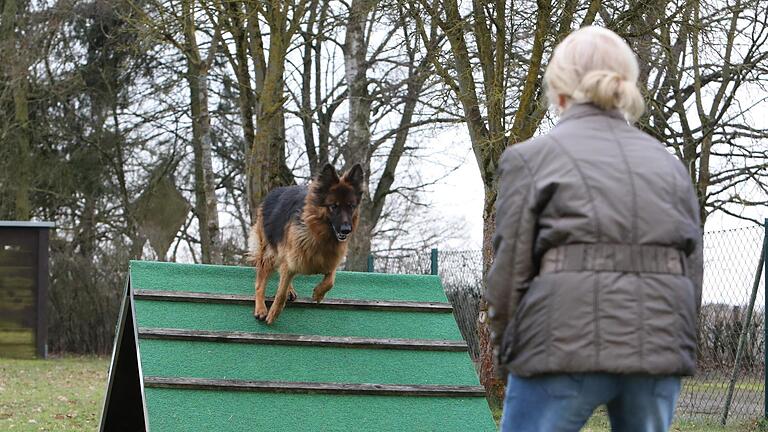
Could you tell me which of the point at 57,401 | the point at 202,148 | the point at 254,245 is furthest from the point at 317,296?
the point at 202,148

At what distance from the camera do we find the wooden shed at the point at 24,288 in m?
15.8

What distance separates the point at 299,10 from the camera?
1203cm

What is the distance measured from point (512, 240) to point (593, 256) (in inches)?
8.6

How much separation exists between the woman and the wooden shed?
14.3 m

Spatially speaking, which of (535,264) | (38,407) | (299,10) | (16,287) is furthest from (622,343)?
(16,287)

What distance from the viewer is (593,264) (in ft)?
8.36

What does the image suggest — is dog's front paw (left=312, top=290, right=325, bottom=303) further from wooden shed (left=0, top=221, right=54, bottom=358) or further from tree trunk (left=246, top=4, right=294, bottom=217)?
wooden shed (left=0, top=221, right=54, bottom=358)

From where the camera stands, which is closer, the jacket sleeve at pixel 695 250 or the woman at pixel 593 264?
the woman at pixel 593 264

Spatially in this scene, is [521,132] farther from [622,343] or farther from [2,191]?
[2,191]

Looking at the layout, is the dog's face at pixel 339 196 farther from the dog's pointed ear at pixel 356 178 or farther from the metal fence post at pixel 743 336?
the metal fence post at pixel 743 336

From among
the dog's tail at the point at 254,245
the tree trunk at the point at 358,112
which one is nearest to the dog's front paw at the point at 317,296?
the dog's tail at the point at 254,245

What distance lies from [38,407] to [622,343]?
783 centimetres

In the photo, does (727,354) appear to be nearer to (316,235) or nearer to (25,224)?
(316,235)

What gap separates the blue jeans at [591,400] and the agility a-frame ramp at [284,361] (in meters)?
3.24
